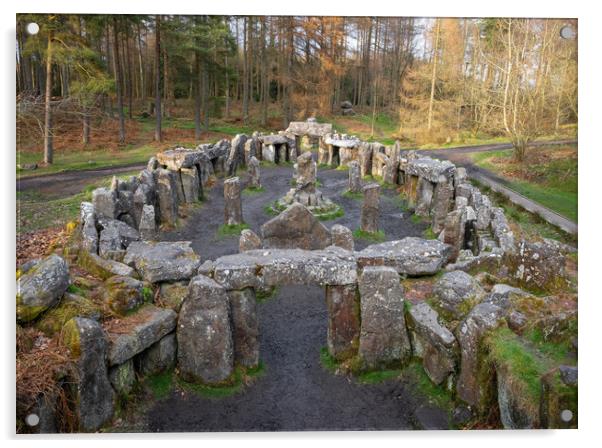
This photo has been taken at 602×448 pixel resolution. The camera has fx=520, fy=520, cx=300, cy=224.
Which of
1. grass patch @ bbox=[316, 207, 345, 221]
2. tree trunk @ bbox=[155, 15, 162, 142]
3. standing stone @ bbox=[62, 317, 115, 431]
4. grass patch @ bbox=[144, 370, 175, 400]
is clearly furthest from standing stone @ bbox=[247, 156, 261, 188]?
standing stone @ bbox=[62, 317, 115, 431]

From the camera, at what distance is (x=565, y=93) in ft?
24.9

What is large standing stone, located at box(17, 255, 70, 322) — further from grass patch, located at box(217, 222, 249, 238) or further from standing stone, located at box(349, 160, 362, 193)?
standing stone, located at box(349, 160, 362, 193)

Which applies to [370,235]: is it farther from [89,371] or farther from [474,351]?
[89,371]

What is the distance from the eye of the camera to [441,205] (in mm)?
15047

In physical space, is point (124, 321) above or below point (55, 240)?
below

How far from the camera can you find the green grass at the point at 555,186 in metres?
7.25

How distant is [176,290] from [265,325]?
2.02 m

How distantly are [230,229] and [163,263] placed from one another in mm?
7267

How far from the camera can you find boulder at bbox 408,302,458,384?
7074 mm

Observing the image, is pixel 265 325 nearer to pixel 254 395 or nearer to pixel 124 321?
pixel 254 395

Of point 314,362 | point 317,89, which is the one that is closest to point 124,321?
point 314,362

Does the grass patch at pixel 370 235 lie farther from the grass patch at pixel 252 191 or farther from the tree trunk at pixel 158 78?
the tree trunk at pixel 158 78

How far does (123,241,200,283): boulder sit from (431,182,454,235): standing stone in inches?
331

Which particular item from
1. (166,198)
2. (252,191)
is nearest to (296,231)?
(166,198)
